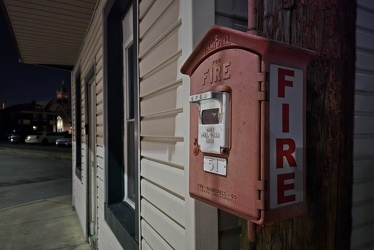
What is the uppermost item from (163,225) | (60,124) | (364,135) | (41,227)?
(364,135)

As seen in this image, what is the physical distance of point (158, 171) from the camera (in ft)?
5.97

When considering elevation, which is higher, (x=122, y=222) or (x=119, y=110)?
(x=119, y=110)

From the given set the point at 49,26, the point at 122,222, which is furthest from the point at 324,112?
the point at 49,26

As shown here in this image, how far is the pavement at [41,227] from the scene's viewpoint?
14.8ft

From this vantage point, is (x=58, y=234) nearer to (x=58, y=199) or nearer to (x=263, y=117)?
(x=58, y=199)

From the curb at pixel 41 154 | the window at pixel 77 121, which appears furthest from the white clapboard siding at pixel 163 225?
the curb at pixel 41 154

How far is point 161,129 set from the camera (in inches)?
70.2

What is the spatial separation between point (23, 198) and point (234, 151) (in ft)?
28.3

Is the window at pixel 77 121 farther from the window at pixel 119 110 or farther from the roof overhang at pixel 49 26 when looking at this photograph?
the window at pixel 119 110

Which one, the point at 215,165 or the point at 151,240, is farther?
the point at 151,240

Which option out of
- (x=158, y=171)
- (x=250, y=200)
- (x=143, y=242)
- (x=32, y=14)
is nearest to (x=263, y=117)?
(x=250, y=200)

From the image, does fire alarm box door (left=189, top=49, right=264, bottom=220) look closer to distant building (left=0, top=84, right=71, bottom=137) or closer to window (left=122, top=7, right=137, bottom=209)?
window (left=122, top=7, right=137, bottom=209)

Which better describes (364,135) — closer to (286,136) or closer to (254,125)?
(286,136)

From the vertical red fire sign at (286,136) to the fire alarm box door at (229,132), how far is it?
55 millimetres
